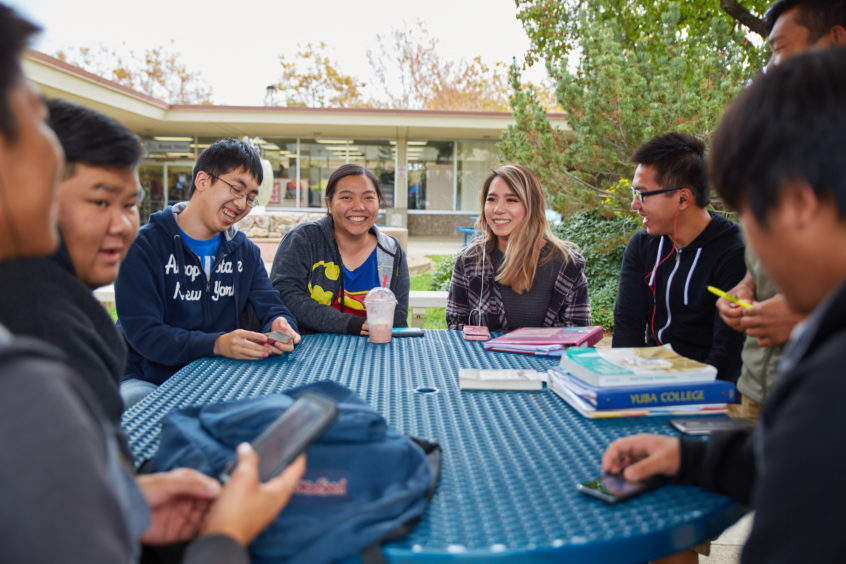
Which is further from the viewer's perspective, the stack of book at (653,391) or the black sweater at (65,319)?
the stack of book at (653,391)

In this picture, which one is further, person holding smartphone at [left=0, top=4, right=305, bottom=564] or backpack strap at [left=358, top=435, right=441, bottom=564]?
backpack strap at [left=358, top=435, right=441, bottom=564]

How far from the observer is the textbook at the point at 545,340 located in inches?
92.3

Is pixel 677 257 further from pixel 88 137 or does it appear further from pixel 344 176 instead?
pixel 88 137

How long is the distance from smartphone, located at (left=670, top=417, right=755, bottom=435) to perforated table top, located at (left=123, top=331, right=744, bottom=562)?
0.14ft

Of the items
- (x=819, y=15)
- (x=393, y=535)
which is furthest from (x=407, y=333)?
(x=819, y=15)

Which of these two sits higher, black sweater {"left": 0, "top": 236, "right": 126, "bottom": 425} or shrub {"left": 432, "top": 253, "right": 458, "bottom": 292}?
black sweater {"left": 0, "top": 236, "right": 126, "bottom": 425}

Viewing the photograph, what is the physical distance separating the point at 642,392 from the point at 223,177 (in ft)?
6.94

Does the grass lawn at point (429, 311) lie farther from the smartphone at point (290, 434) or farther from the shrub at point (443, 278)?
the smartphone at point (290, 434)

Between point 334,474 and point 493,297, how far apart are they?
226cm

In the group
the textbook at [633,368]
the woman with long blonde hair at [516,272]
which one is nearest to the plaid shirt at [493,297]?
the woman with long blonde hair at [516,272]

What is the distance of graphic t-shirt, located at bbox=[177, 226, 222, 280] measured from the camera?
8.96 feet

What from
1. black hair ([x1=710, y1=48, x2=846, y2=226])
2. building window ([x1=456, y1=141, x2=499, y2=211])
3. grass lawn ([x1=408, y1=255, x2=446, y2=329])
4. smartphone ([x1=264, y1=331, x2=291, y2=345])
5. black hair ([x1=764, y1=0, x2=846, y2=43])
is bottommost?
grass lawn ([x1=408, y1=255, x2=446, y2=329])

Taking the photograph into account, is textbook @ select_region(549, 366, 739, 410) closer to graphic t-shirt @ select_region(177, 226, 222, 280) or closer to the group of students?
the group of students

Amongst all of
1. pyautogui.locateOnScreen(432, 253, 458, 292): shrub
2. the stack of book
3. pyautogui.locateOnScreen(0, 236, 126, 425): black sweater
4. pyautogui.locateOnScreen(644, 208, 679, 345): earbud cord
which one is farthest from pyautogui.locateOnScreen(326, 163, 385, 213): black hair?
pyautogui.locateOnScreen(432, 253, 458, 292): shrub
